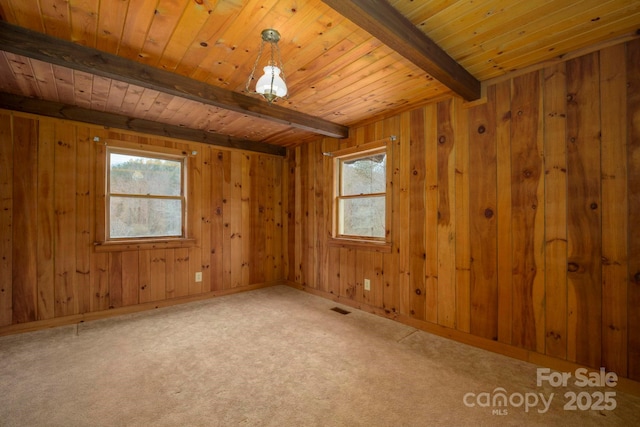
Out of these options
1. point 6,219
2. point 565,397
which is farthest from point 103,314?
point 565,397

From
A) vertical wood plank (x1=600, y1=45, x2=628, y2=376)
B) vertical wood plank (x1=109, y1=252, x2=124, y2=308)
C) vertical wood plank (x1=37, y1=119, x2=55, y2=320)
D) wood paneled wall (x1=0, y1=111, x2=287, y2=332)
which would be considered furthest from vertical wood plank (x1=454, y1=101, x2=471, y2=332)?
vertical wood plank (x1=37, y1=119, x2=55, y2=320)

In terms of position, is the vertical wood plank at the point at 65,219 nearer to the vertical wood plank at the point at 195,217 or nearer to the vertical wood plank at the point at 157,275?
the vertical wood plank at the point at 157,275

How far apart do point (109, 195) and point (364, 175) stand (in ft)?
10.1

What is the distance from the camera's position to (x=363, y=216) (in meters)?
3.49

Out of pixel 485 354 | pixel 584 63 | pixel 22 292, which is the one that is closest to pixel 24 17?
pixel 22 292

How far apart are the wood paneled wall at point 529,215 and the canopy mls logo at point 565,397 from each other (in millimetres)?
84

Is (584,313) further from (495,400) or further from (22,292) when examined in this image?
(22,292)

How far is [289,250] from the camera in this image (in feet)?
14.9

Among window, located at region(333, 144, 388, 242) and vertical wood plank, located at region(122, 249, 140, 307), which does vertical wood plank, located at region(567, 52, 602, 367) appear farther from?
vertical wood plank, located at region(122, 249, 140, 307)

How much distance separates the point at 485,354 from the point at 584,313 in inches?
29.9

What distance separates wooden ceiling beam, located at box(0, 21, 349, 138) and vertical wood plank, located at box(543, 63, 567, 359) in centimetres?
234

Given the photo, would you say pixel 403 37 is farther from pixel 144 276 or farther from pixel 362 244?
pixel 144 276

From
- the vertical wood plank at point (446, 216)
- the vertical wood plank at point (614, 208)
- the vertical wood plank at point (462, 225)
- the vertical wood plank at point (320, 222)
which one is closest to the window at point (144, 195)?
the vertical wood plank at point (320, 222)

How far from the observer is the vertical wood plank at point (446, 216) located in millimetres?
2564
